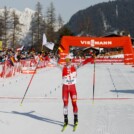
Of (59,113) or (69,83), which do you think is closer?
(69,83)

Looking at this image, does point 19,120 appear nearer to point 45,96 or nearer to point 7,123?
point 7,123

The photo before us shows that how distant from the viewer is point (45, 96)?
44.1 ft

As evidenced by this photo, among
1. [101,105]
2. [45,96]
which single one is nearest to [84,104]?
[101,105]

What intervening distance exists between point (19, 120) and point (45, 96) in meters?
4.65

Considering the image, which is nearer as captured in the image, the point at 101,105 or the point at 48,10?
the point at 101,105

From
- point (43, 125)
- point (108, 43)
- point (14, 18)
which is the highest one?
point (14, 18)

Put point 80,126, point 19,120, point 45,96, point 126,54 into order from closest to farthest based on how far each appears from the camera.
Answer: point 80,126 < point 19,120 < point 45,96 < point 126,54

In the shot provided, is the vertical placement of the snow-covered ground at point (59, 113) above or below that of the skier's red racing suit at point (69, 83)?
below

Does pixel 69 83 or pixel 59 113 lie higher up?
pixel 69 83

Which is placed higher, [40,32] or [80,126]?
[40,32]

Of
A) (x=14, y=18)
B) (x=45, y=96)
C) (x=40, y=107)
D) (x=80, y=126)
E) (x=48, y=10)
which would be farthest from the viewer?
(x=48, y=10)

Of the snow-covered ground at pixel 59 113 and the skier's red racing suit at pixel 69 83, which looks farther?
the skier's red racing suit at pixel 69 83

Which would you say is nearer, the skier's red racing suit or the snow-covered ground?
the snow-covered ground

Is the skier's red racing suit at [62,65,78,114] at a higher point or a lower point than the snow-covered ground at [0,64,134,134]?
higher
